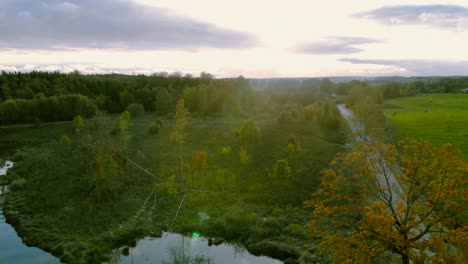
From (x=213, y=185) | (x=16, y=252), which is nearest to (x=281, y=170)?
(x=213, y=185)

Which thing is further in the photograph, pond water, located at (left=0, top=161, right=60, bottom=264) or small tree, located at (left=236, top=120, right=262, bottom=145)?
small tree, located at (left=236, top=120, right=262, bottom=145)

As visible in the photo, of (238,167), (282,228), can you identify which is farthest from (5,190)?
(282,228)

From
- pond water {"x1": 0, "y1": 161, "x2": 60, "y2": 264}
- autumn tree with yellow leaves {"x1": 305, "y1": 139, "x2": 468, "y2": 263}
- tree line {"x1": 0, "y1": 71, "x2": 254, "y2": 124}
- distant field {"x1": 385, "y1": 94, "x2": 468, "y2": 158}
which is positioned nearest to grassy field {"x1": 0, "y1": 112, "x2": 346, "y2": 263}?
pond water {"x1": 0, "y1": 161, "x2": 60, "y2": 264}

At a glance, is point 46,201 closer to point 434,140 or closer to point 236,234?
point 236,234

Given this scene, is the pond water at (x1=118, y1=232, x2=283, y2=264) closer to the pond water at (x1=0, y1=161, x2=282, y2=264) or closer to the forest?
the pond water at (x1=0, y1=161, x2=282, y2=264)

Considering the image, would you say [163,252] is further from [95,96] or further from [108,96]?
[95,96]

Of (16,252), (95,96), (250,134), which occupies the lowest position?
(16,252)
